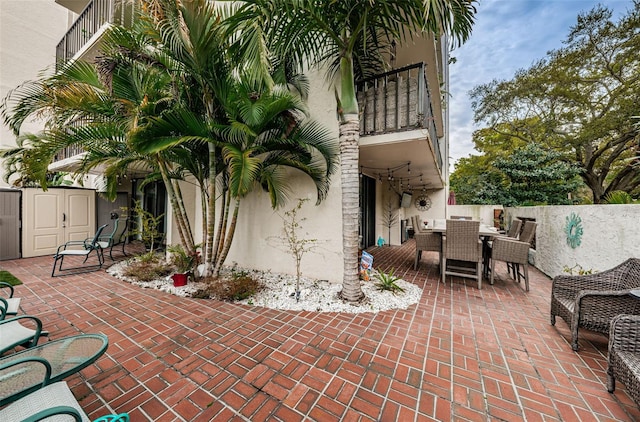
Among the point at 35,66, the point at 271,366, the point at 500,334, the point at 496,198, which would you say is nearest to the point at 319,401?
the point at 271,366

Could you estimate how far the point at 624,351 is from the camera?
6.32ft

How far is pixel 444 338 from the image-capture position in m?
2.82

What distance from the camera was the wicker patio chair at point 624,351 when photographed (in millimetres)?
1773

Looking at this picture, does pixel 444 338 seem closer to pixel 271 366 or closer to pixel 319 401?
pixel 319 401

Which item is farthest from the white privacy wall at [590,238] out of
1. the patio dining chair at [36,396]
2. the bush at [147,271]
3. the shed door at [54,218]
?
the shed door at [54,218]

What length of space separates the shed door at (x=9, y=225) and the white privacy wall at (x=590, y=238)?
43.7 ft

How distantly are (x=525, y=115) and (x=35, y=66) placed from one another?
23.5 meters

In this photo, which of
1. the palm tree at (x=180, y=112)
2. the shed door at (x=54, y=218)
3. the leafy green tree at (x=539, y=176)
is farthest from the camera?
the leafy green tree at (x=539, y=176)

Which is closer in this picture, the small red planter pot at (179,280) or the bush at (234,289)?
the bush at (234,289)

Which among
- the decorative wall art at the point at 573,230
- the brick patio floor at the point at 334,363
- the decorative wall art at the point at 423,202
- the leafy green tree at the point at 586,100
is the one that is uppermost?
the leafy green tree at the point at 586,100

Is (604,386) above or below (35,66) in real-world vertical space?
below

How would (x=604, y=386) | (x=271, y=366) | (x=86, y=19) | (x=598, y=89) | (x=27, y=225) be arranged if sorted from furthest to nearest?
(x=598, y=89) → (x=86, y=19) → (x=27, y=225) → (x=271, y=366) → (x=604, y=386)

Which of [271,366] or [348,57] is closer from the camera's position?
[271,366]

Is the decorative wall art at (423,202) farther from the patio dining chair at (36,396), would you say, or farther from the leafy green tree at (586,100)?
the patio dining chair at (36,396)
